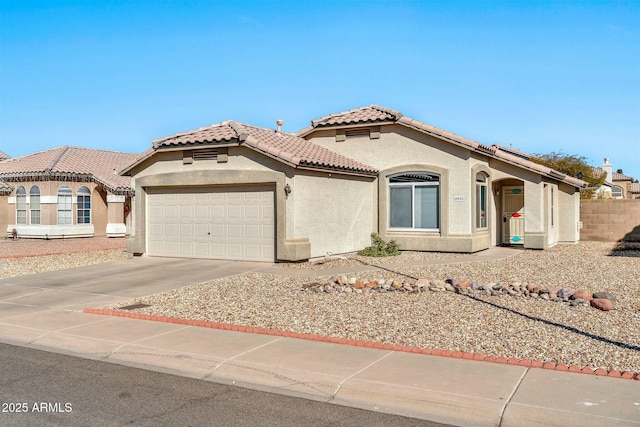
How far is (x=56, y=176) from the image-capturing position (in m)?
30.0

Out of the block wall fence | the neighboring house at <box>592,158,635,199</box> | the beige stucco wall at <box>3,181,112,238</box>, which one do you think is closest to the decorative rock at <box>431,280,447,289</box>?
the block wall fence

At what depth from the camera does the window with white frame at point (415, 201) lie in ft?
66.7

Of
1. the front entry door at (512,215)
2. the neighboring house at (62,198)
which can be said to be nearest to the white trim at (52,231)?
the neighboring house at (62,198)

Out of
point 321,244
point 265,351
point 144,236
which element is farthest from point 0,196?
point 265,351

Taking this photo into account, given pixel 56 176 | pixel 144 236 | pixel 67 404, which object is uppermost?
pixel 56 176

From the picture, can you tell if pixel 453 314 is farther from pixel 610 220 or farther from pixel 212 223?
pixel 610 220

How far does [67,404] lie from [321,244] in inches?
490

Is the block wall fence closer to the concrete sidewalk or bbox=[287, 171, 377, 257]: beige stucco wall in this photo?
bbox=[287, 171, 377, 257]: beige stucco wall

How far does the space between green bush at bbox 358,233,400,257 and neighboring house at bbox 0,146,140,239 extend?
16.5 m

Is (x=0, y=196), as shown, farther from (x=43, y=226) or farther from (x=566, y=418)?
(x=566, y=418)

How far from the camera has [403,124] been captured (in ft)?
67.5

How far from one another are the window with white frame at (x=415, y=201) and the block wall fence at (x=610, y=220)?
9810mm

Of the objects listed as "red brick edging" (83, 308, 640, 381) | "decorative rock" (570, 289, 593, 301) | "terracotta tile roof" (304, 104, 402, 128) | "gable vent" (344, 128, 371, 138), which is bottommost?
"red brick edging" (83, 308, 640, 381)

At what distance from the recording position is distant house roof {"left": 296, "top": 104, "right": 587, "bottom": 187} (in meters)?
19.7
